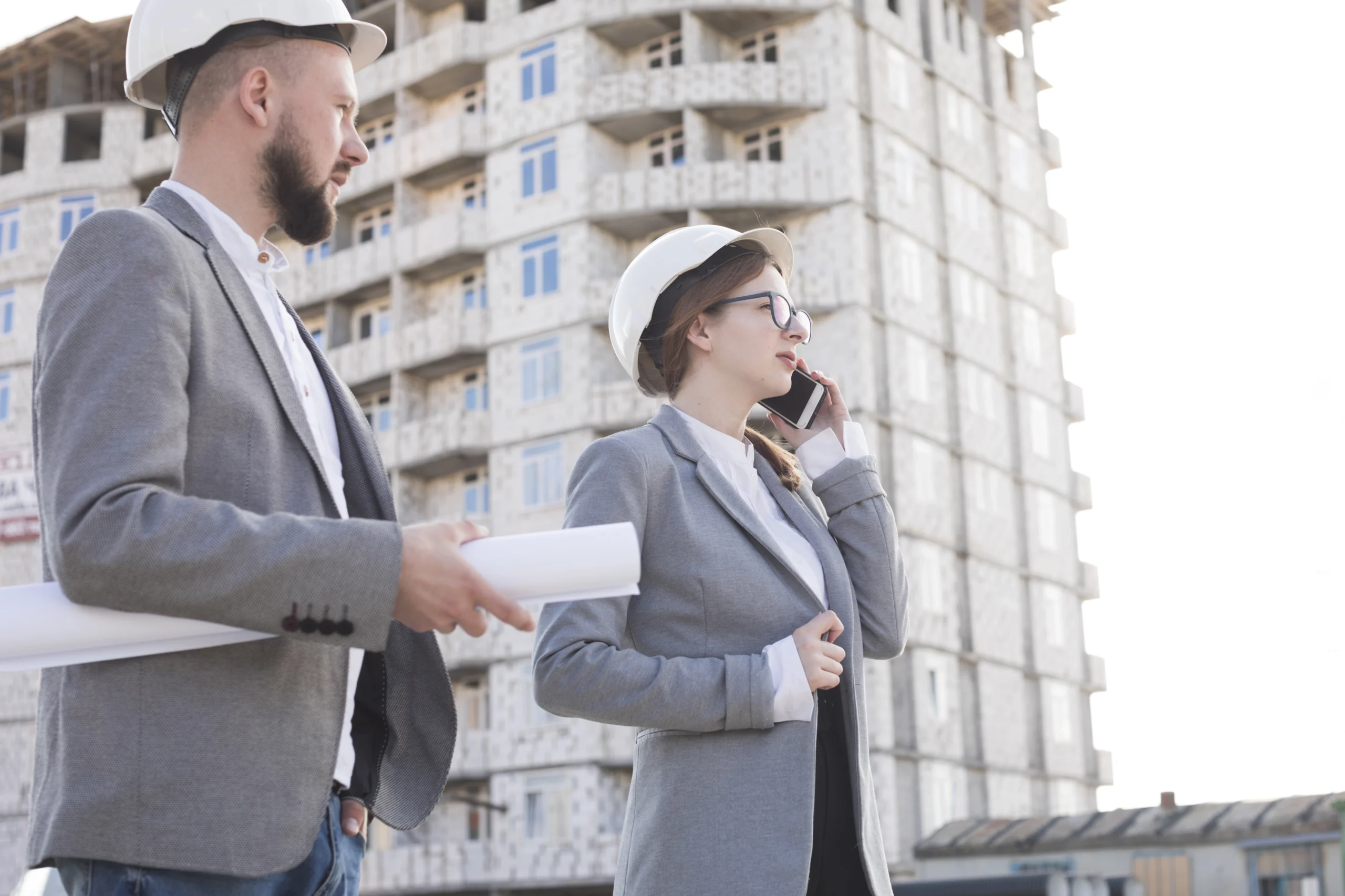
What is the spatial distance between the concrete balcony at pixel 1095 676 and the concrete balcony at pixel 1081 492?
394 centimetres

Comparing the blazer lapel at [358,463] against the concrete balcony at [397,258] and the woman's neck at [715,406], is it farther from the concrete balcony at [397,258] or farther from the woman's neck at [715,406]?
the concrete balcony at [397,258]

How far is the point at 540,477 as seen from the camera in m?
35.4

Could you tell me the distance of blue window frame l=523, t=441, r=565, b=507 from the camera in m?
35.1

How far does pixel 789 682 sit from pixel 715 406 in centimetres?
90

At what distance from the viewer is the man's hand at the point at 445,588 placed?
1993 millimetres

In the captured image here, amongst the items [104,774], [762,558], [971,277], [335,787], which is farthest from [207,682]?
[971,277]

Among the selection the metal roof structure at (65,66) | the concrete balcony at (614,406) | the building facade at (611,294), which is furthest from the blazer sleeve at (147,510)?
the metal roof structure at (65,66)

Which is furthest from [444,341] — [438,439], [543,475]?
→ [543,475]

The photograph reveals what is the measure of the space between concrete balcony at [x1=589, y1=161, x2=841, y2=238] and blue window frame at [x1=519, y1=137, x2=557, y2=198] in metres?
1.60

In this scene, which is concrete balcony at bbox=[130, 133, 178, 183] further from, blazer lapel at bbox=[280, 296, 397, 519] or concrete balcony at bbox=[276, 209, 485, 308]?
blazer lapel at bbox=[280, 296, 397, 519]

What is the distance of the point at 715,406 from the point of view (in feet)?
12.9

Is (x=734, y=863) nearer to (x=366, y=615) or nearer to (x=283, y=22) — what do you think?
(x=366, y=615)

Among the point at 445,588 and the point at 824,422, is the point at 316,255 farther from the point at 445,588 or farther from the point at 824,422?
the point at 445,588

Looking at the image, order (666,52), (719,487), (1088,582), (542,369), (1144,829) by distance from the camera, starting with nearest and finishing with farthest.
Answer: (719,487)
(1144,829)
(542,369)
(666,52)
(1088,582)
